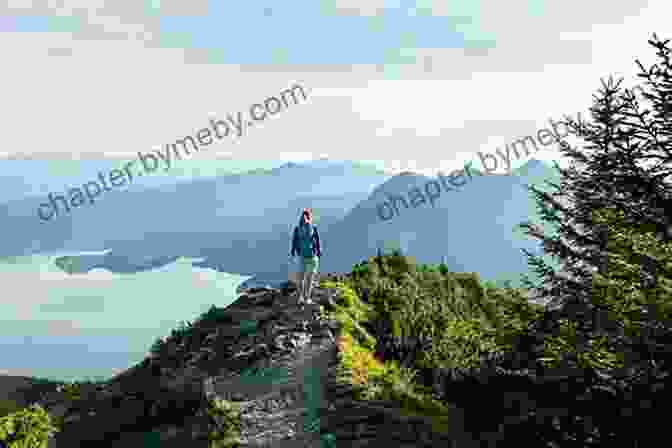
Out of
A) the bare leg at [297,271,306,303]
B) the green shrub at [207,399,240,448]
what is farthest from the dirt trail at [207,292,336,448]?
the bare leg at [297,271,306,303]

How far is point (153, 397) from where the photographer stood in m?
13.9

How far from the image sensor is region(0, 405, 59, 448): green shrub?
9.02 meters

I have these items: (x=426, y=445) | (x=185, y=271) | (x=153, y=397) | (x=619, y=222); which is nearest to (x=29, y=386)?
(x=153, y=397)

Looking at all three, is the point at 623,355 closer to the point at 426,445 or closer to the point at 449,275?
the point at 426,445

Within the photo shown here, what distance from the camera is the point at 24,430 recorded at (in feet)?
30.1

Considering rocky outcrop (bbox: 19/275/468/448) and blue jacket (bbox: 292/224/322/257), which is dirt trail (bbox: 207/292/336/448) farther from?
blue jacket (bbox: 292/224/322/257)

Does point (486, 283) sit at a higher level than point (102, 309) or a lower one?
higher

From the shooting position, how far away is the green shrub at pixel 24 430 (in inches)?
355

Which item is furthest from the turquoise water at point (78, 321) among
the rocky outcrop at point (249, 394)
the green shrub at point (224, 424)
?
the green shrub at point (224, 424)

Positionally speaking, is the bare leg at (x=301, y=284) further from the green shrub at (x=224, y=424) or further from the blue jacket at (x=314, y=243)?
the green shrub at (x=224, y=424)

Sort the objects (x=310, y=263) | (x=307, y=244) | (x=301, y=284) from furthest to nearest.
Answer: (x=301, y=284), (x=310, y=263), (x=307, y=244)

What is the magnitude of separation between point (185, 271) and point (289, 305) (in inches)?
6416

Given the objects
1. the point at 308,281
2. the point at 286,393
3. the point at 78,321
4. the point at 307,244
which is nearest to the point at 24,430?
the point at 286,393

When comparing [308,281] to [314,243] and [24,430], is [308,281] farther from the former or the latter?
[24,430]
